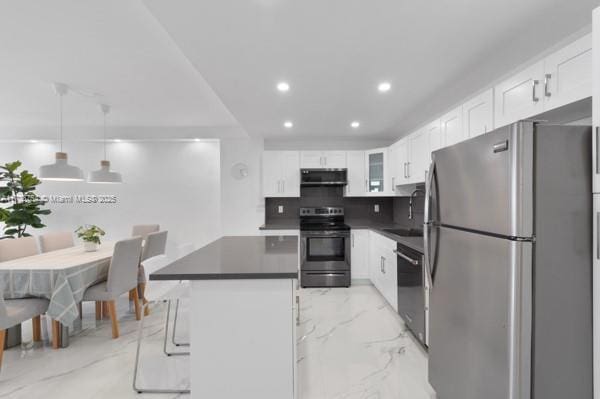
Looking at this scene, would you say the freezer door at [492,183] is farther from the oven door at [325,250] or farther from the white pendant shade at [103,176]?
the white pendant shade at [103,176]

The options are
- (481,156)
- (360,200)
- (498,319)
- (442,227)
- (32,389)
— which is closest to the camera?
(498,319)

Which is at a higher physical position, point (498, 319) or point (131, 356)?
point (498, 319)

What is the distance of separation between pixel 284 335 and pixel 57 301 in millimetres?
2132

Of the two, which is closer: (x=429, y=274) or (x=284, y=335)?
(x=284, y=335)

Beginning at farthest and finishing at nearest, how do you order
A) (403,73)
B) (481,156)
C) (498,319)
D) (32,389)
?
(403,73)
(32,389)
(481,156)
(498,319)

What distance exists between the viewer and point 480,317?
1.38 meters

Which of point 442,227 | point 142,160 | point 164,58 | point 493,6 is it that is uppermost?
point 164,58

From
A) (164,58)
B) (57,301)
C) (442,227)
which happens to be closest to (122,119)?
(164,58)

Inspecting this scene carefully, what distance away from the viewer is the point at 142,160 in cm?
497

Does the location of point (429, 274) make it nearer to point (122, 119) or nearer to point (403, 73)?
point (403, 73)

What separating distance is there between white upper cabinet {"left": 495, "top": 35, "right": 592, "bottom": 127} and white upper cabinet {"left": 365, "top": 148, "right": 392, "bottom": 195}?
225 centimetres

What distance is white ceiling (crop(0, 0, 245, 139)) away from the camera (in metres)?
1.92

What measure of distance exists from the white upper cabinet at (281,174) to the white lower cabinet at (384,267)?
53.3 inches

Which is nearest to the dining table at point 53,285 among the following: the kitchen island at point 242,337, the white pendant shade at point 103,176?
the white pendant shade at point 103,176
